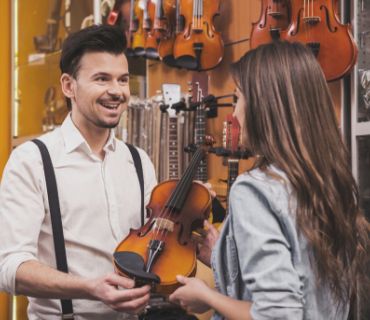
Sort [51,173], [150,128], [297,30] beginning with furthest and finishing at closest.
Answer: [150,128] → [297,30] → [51,173]

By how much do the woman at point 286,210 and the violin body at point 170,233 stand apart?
0.58 ft

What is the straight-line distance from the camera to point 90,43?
197 centimetres

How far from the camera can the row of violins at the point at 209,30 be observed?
2.41m

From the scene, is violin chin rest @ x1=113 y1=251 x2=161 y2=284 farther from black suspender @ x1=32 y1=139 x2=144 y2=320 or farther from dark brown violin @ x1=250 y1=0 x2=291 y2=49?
dark brown violin @ x1=250 y1=0 x2=291 y2=49

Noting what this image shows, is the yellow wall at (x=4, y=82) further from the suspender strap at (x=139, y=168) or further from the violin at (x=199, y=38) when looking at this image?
the suspender strap at (x=139, y=168)

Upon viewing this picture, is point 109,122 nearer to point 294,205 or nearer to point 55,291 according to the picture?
point 55,291

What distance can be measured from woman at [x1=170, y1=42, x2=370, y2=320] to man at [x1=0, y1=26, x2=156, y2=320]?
1.83ft

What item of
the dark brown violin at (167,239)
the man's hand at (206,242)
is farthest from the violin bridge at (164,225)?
the man's hand at (206,242)

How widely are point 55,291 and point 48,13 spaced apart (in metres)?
4.08

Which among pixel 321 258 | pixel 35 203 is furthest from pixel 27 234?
pixel 321 258

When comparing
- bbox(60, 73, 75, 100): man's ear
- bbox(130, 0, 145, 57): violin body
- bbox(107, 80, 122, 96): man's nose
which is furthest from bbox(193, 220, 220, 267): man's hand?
bbox(130, 0, 145, 57): violin body

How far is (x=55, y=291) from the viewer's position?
169 cm

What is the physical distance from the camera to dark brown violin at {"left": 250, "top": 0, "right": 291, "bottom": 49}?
8.47ft

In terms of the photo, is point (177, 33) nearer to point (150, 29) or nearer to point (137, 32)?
point (150, 29)
